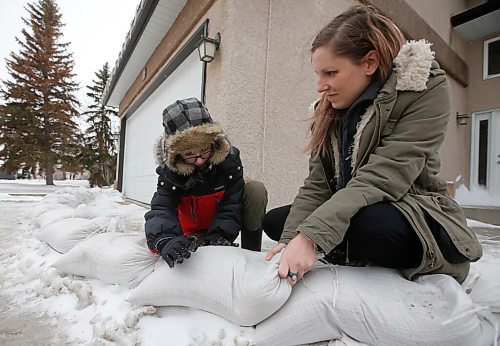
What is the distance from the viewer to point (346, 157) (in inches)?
46.3

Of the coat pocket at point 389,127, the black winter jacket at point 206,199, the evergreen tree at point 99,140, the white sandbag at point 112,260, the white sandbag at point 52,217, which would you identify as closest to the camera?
the coat pocket at point 389,127

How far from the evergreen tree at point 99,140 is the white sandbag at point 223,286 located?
434 inches

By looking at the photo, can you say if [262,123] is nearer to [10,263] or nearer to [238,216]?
[238,216]

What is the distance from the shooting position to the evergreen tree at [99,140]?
15.1 metres

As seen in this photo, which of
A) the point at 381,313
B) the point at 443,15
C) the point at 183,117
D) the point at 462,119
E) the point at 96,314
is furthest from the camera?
the point at 462,119

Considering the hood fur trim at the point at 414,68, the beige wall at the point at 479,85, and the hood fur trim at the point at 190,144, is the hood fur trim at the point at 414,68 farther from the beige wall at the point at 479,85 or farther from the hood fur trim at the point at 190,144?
the beige wall at the point at 479,85

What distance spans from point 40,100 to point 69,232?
60.4 ft

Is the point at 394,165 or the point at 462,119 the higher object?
the point at 462,119

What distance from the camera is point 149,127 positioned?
6.05 m

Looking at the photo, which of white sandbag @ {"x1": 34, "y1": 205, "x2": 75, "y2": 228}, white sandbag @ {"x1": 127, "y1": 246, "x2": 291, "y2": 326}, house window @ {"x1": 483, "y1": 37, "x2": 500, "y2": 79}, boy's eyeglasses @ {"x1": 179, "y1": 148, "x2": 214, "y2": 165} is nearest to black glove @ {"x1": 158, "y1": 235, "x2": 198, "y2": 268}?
white sandbag @ {"x1": 127, "y1": 246, "x2": 291, "y2": 326}

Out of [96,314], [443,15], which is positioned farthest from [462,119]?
[96,314]

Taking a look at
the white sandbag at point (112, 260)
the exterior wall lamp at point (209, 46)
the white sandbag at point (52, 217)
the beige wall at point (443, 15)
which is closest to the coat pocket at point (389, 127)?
the white sandbag at point (112, 260)

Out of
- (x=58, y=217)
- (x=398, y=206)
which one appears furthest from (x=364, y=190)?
(x=58, y=217)

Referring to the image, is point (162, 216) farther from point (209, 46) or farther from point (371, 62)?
point (209, 46)
